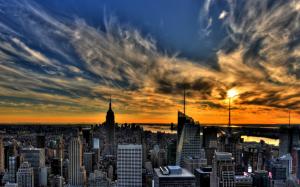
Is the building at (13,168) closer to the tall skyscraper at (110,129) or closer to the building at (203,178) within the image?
the tall skyscraper at (110,129)

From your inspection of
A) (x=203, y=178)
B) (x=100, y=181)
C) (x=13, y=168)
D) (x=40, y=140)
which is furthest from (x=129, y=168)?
(x=40, y=140)

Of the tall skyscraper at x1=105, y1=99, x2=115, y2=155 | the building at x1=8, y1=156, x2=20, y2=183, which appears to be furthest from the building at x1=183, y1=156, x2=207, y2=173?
the tall skyscraper at x1=105, y1=99, x2=115, y2=155

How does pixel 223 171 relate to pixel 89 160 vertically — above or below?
above

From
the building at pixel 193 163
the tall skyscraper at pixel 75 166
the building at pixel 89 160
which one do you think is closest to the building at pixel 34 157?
the tall skyscraper at pixel 75 166

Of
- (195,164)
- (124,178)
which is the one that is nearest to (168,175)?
(124,178)

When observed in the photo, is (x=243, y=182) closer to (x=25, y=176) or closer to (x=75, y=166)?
(x=75, y=166)

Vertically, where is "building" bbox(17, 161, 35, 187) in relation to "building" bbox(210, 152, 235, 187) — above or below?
below

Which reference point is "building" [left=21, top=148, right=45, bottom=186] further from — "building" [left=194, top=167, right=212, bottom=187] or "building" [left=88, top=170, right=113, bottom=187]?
"building" [left=194, top=167, right=212, bottom=187]
